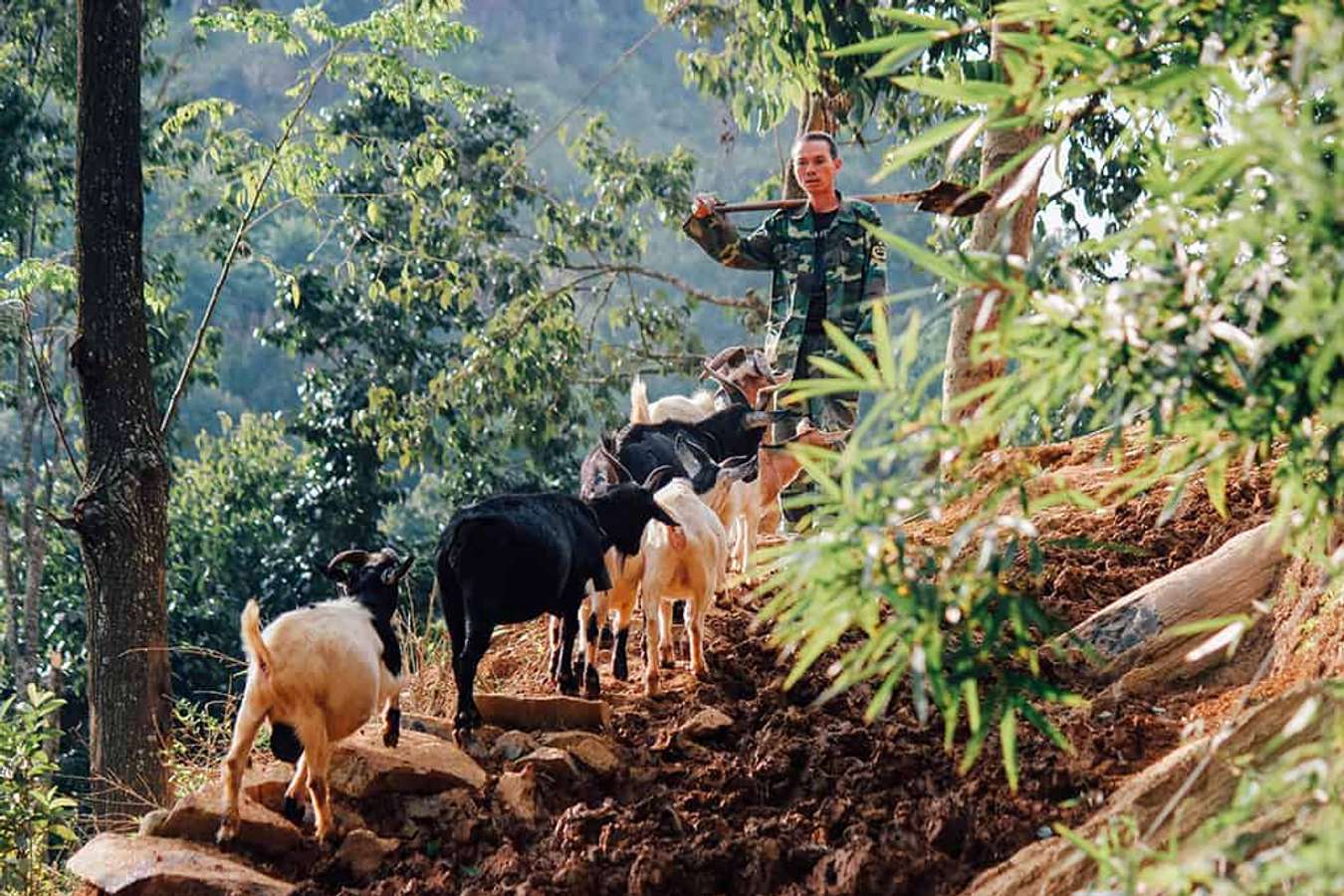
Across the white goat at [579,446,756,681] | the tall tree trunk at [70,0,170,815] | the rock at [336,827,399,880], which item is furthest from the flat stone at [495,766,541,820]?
the tall tree trunk at [70,0,170,815]

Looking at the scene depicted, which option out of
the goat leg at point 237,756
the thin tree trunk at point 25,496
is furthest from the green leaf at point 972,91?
the thin tree trunk at point 25,496

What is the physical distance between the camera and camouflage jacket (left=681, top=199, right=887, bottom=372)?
9.18 m

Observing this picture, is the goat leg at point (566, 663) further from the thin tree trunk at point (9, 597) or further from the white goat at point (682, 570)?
the thin tree trunk at point (9, 597)

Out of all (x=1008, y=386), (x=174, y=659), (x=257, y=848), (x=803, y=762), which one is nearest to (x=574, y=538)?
(x=803, y=762)

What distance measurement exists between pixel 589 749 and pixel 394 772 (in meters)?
0.75

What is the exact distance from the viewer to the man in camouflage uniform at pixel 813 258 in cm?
911

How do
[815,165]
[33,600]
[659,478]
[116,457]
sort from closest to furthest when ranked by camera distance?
1. [659,478]
2. [116,457]
3. [815,165]
4. [33,600]

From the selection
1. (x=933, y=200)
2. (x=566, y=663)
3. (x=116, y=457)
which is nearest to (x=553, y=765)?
(x=566, y=663)

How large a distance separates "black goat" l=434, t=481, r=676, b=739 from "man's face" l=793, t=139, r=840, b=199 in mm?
2642

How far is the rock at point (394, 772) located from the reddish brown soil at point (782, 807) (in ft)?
0.42

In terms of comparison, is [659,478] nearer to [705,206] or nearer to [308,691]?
[705,206]

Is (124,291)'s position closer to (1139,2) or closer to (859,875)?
(859,875)

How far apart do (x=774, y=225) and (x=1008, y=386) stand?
229 inches

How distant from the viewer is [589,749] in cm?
Result: 659
